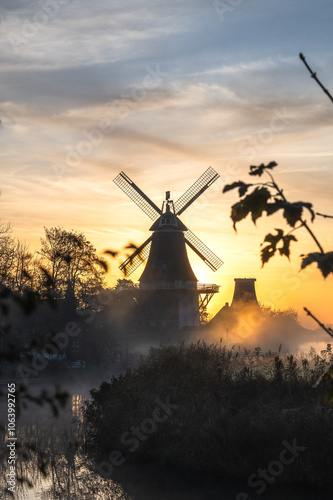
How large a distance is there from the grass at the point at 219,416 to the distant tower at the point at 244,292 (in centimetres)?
3589

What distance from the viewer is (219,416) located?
15148 mm

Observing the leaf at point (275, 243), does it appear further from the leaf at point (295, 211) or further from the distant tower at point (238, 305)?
the distant tower at point (238, 305)

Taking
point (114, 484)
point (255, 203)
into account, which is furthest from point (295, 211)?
point (114, 484)

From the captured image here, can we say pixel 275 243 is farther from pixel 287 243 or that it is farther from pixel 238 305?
pixel 238 305

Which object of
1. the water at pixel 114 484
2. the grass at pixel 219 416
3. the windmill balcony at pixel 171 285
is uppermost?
the windmill balcony at pixel 171 285

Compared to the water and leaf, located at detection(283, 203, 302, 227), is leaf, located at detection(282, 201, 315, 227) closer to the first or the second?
leaf, located at detection(283, 203, 302, 227)

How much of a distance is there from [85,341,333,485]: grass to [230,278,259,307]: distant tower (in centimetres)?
3589

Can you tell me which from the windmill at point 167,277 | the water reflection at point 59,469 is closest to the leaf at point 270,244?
the water reflection at point 59,469

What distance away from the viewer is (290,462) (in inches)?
539

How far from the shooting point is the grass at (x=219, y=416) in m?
14.0

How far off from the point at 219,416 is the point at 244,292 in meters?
41.0

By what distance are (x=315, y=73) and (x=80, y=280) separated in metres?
41.4

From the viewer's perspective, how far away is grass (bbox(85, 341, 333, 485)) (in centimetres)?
1402

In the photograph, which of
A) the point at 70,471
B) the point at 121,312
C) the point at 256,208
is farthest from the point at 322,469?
the point at 121,312
